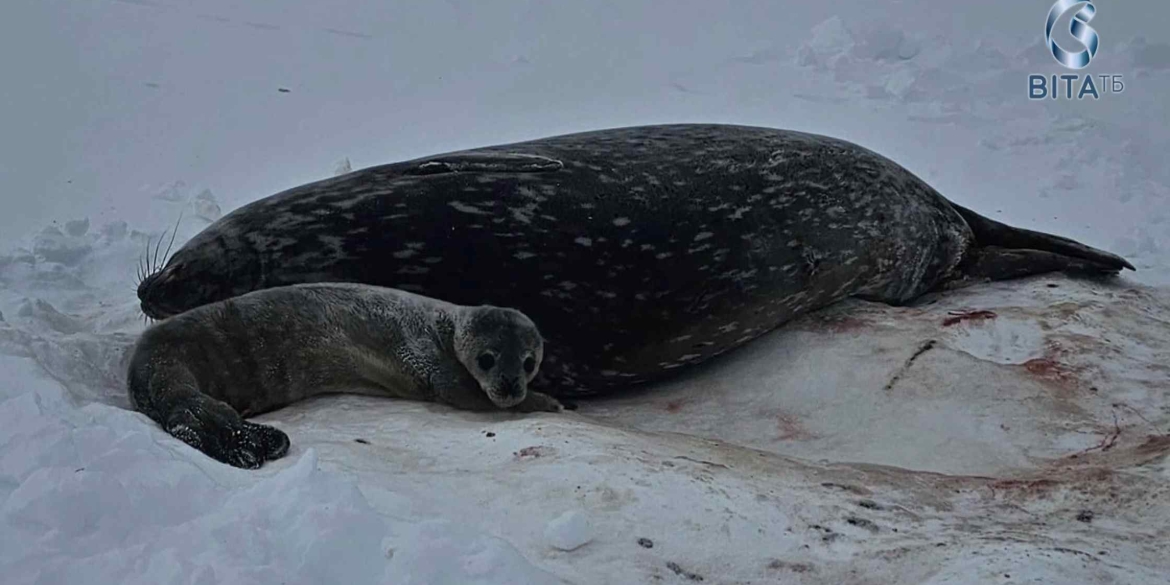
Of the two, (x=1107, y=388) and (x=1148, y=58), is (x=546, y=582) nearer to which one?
(x=1107, y=388)

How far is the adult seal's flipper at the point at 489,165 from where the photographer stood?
142 inches

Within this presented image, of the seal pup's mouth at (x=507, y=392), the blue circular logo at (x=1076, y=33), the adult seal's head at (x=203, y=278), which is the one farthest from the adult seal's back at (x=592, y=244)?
the blue circular logo at (x=1076, y=33)

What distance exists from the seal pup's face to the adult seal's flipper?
63cm

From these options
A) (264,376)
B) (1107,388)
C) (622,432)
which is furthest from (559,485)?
(1107,388)

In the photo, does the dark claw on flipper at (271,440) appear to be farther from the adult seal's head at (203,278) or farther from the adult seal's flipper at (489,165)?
the adult seal's flipper at (489,165)

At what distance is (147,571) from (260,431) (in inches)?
27.7

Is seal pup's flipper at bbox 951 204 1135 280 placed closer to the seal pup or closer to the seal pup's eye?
the seal pup

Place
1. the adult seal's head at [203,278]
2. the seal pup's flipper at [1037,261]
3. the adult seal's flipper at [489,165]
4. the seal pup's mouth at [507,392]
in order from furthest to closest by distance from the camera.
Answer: the seal pup's flipper at [1037,261] < the adult seal's flipper at [489,165] < the adult seal's head at [203,278] < the seal pup's mouth at [507,392]

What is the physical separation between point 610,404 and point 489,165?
2.71 feet

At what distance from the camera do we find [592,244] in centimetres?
347

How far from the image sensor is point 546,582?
1738 millimetres

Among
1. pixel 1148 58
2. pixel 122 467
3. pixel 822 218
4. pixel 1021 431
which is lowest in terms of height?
pixel 1021 431

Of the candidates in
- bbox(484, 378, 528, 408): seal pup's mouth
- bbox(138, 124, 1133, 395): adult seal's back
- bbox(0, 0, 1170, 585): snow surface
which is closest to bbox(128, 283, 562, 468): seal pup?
bbox(484, 378, 528, 408): seal pup's mouth

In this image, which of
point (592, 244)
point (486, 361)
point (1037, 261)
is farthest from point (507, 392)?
point (1037, 261)
